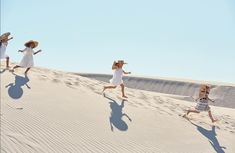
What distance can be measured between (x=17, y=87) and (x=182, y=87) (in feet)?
147

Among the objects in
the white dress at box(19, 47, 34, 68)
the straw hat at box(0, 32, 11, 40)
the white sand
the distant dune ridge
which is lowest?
the white sand

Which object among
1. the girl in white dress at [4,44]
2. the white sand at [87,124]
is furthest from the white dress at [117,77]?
the girl in white dress at [4,44]

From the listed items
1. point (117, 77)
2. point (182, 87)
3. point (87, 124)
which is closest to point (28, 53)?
point (117, 77)

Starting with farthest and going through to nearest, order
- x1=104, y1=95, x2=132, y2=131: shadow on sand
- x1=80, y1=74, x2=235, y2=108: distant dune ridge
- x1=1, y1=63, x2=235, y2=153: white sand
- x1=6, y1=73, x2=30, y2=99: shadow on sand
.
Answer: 1. x1=80, y1=74, x2=235, y2=108: distant dune ridge
2. x1=6, y1=73, x2=30, y2=99: shadow on sand
3. x1=104, y1=95, x2=132, y2=131: shadow on sand
4. x1=1, y1=63, x2=235, y2=153: white sand

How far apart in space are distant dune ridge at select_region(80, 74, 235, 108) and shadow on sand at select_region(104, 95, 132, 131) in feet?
95.8

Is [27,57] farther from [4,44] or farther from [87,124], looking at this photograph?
[87,124]

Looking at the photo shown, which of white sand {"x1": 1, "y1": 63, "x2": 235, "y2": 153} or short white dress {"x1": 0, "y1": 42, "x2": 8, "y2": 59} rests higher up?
short white dress {"x1": 0, "y1": 42, "x2": 8, "y2": 59}

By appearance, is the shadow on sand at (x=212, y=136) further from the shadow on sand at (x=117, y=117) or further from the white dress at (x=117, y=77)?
the white dress at (x=117, y=77)

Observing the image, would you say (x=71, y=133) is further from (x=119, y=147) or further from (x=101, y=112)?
(x=101, y=112)

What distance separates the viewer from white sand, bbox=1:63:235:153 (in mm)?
8828

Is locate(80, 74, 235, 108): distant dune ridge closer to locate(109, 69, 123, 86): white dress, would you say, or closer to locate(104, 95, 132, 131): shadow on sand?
locate(109, 69, 123, 86): white dress

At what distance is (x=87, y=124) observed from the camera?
1061 centimetres

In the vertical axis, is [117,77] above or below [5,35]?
below

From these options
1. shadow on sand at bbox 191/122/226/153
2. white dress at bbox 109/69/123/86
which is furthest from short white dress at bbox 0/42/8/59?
shadow on sand at bbox 191/122/226/153
